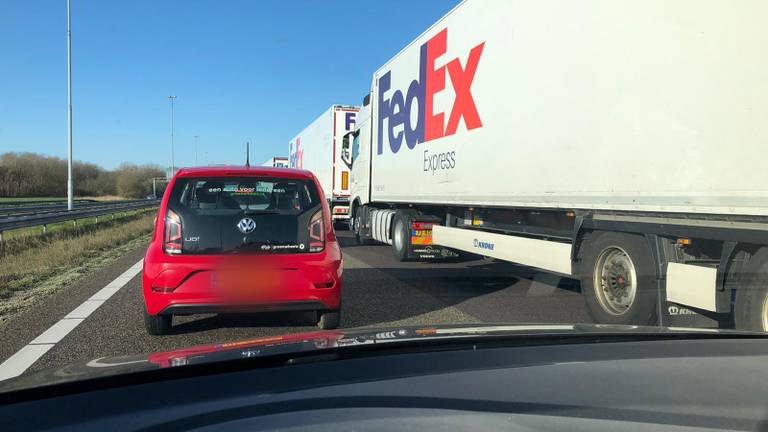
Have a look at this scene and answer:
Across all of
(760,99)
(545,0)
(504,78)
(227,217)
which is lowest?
(227,217)

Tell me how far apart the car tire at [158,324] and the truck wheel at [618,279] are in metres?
4.13

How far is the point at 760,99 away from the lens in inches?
165

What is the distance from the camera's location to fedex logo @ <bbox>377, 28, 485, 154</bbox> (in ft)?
28.5

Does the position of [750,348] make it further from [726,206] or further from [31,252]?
[31,252]

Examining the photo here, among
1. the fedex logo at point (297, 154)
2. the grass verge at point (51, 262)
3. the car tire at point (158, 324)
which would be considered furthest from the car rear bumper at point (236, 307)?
the fedex logo at point (297, 154)

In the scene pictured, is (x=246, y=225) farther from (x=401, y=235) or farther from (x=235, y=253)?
(x=401, y=235)

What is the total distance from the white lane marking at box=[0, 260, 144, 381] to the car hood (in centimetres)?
262

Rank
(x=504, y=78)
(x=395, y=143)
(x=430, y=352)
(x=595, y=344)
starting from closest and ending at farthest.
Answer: (x=430, y=352)
(x=595, y=344)
(x=504, y=78)
(x=395, y=143)

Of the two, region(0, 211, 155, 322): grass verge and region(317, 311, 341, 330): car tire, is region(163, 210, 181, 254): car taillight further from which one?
region(0, 211, 155, 322): grass verge

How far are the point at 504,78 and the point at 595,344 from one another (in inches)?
210

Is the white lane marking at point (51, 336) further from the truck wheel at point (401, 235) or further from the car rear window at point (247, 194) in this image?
the truck wheel at point (401, 235)

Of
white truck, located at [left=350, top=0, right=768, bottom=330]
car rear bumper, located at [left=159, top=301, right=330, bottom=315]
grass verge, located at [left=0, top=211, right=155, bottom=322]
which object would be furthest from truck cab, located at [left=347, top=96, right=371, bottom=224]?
car rear bumper, located at [left=159, top=301, right=330, bottom=315]

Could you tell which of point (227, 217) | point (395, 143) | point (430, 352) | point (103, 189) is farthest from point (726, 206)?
point (103, 189)

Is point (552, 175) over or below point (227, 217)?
over
